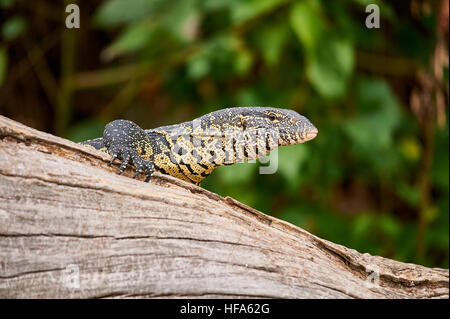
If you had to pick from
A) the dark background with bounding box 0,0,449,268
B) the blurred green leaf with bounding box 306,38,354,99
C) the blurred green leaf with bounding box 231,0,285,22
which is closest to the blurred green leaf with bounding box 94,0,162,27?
the dark background with bounding box 0,0,449,268

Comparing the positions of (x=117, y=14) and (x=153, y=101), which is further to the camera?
(x=153, y=101)

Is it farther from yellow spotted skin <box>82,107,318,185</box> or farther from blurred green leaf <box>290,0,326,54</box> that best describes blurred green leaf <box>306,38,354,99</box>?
yellow spotted skin <box>82,107,318,185</box>

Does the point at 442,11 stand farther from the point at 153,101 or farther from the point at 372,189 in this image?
the point at 153,101

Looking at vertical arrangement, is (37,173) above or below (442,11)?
below

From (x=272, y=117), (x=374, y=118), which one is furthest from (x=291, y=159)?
(x=272, y=117)

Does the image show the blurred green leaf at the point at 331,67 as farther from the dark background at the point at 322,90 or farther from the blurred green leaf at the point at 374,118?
the blurred green leaf at the point at 374,118
